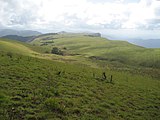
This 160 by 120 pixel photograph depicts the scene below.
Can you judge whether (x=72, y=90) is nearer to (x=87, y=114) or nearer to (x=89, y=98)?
(x=89, y=98)

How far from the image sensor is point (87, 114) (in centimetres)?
1758

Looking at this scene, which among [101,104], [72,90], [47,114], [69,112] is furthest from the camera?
[72,90]

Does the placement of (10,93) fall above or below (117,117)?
above

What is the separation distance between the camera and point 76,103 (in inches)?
782

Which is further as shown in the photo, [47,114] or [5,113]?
[47,114]

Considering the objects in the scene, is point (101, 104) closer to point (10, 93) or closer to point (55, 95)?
point (55, 95)

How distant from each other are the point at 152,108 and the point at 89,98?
671 centimetres

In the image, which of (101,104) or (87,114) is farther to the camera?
(101,104)

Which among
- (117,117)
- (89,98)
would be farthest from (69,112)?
(89,98)

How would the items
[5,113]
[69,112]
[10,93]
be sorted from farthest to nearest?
[10,93] < [69,112] < [5,113]

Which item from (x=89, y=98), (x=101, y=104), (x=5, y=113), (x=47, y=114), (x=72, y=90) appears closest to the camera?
(x=5, y=113)

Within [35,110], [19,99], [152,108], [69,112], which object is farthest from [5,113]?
[152,108]

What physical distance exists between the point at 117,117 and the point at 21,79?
39.6ft

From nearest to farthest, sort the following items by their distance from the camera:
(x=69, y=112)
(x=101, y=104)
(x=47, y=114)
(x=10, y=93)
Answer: (x=47, y=114), (x=69, y=112), (x=10, y=93), (x=101, y=104)
